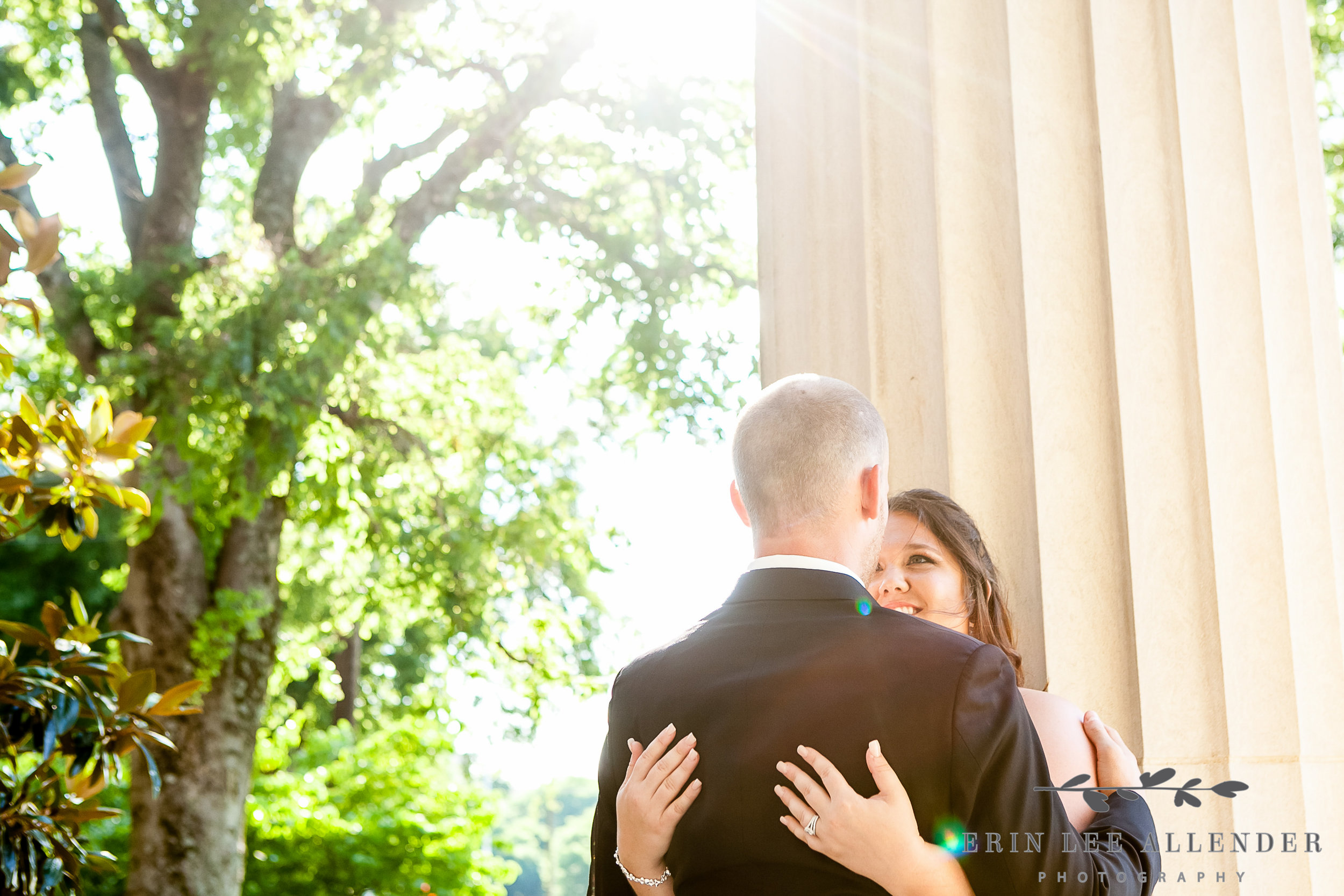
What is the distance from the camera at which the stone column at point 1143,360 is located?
2.09 meters

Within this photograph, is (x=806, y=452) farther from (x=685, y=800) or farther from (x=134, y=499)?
(x=134, y=499)

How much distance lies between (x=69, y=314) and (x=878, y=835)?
9285mm

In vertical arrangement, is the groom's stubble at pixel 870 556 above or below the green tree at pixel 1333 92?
below

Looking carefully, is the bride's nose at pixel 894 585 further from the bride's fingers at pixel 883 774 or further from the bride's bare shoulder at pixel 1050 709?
the bride's fingers at pixel 883 774

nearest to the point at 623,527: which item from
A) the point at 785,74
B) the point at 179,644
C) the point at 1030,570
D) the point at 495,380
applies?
the point at 495,380

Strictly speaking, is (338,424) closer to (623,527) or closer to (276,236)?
(276,236)

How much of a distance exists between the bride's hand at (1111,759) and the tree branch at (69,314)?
29.5ft

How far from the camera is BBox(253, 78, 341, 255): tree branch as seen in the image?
1000 centimetres

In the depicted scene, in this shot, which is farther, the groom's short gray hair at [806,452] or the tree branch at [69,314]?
the tree branch at [69,314]

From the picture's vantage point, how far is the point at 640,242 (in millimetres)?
10398

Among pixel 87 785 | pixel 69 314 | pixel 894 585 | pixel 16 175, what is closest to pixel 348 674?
pixel 69 314

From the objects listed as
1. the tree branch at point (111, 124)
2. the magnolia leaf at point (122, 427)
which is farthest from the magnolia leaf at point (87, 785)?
the tree branch at point (111, 124)

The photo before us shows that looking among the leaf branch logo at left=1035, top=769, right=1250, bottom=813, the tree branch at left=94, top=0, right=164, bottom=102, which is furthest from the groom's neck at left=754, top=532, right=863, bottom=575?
the tree branch at left=94, top=0, right=164, bottom=102

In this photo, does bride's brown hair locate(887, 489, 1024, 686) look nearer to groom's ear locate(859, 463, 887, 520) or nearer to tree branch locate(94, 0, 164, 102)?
groom's ear locate(859, 463, 887, 520)
